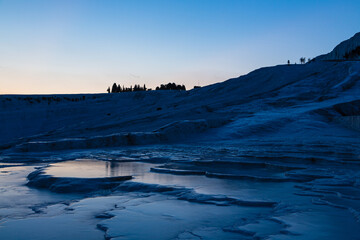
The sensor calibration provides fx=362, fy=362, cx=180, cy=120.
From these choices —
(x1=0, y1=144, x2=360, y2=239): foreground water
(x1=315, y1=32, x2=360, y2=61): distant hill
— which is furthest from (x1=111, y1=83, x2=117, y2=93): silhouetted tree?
(x1=0, y1=144, x2=360, y2=239): foreground water

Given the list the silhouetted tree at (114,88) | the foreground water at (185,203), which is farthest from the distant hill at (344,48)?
the foreground water at (185,203)

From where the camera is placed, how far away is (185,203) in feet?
10.5

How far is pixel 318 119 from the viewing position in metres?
16.6

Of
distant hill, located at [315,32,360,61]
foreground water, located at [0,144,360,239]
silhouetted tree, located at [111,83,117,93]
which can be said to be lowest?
foreground water, located at [0,144,360,239]

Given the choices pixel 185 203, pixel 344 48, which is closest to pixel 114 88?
pixel 344 48

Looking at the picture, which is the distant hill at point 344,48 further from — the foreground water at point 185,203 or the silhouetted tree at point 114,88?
the foreground water at point 185,203

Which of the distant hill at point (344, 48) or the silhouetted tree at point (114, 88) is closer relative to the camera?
the silhouetted tree at point (114, 88)

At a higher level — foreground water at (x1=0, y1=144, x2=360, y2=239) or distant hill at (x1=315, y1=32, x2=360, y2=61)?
distant hill at (x1=315, y1=32, x2=360, y2=61)

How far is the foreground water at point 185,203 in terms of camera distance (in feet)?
7.75

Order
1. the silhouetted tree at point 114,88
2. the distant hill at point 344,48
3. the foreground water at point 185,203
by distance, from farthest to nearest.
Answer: the distant hill at point 344,48, the silhouetted tree at point 114,88, the foreground water at point 185,203

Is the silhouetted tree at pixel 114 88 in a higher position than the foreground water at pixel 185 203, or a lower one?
higher

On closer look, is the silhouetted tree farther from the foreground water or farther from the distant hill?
the foreground water

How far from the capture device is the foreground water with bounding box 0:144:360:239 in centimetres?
236

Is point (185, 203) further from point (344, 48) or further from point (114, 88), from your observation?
point (344, 48)
